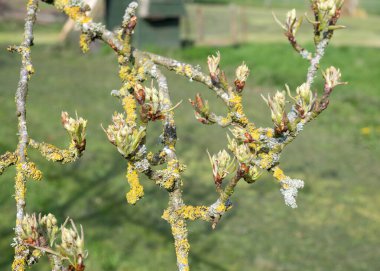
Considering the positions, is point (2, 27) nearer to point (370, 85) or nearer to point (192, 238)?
point (370, 85)

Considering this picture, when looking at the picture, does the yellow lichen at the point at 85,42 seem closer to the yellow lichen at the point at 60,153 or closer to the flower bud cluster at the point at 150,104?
the yellow lichen at the point at 60,153

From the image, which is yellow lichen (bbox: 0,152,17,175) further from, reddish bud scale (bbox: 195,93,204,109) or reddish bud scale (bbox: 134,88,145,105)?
reddish bud scale (bbox: 195,93,204,109)

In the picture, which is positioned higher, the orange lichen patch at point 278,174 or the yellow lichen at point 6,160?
the orange lichen patch at point 278,174

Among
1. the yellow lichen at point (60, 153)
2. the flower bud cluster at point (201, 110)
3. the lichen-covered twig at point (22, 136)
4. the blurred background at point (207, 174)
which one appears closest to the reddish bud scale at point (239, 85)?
the flower bud cluster at point (201, 110)

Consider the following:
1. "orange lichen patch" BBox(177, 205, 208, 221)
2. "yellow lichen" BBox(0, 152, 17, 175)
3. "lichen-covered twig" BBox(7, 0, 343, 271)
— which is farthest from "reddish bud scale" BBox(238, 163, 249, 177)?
"yellow lichen" BBox(0, 152, 17, 175)

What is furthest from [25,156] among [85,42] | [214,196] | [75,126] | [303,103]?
[214,196]
